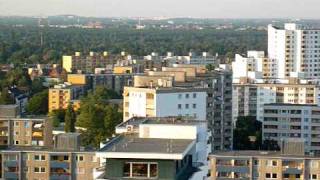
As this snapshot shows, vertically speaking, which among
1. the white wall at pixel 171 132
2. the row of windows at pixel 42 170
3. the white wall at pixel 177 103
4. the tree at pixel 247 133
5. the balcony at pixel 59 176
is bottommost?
the tree at pixel 247 133

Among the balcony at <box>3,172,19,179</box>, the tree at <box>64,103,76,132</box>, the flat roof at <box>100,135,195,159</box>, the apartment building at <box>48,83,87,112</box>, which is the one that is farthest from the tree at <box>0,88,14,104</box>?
the flat roof at <box>100,135,195,159</box>

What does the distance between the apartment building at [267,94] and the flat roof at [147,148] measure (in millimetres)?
31362

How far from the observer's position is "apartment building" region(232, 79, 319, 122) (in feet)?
146

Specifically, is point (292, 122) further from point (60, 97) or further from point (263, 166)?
point (263, 166)

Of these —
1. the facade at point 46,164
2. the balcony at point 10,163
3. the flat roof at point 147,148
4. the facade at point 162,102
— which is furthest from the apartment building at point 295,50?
the flat roof at point 147,148

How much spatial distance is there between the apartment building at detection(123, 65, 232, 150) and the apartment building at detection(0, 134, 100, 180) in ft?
23.3

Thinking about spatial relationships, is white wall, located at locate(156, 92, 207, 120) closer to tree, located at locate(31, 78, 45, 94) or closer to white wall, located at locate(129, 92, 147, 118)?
white wall, located at locate(129, 92, 147, 118)

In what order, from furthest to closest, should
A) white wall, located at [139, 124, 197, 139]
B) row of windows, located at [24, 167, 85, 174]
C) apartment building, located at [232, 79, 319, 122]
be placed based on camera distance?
apartment building, located at [232, 79, 319, 122] → row of windows, located at [24, 167, 85, 174] → white wall, located at [139, 124, 197, 139]

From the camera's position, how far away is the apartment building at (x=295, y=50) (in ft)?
197

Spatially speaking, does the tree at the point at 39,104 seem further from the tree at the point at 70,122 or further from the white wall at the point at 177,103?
the white wall at the point at 177,103

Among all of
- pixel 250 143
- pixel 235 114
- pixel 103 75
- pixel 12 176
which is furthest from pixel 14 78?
pixel 12 176

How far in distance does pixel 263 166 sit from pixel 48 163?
15.7 feet

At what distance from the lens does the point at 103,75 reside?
55438 millimetres

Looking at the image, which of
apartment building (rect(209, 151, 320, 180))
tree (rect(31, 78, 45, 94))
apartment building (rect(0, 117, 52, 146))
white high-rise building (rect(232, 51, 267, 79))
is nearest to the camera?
apartment building (rect(209, 151, 320, 180))
